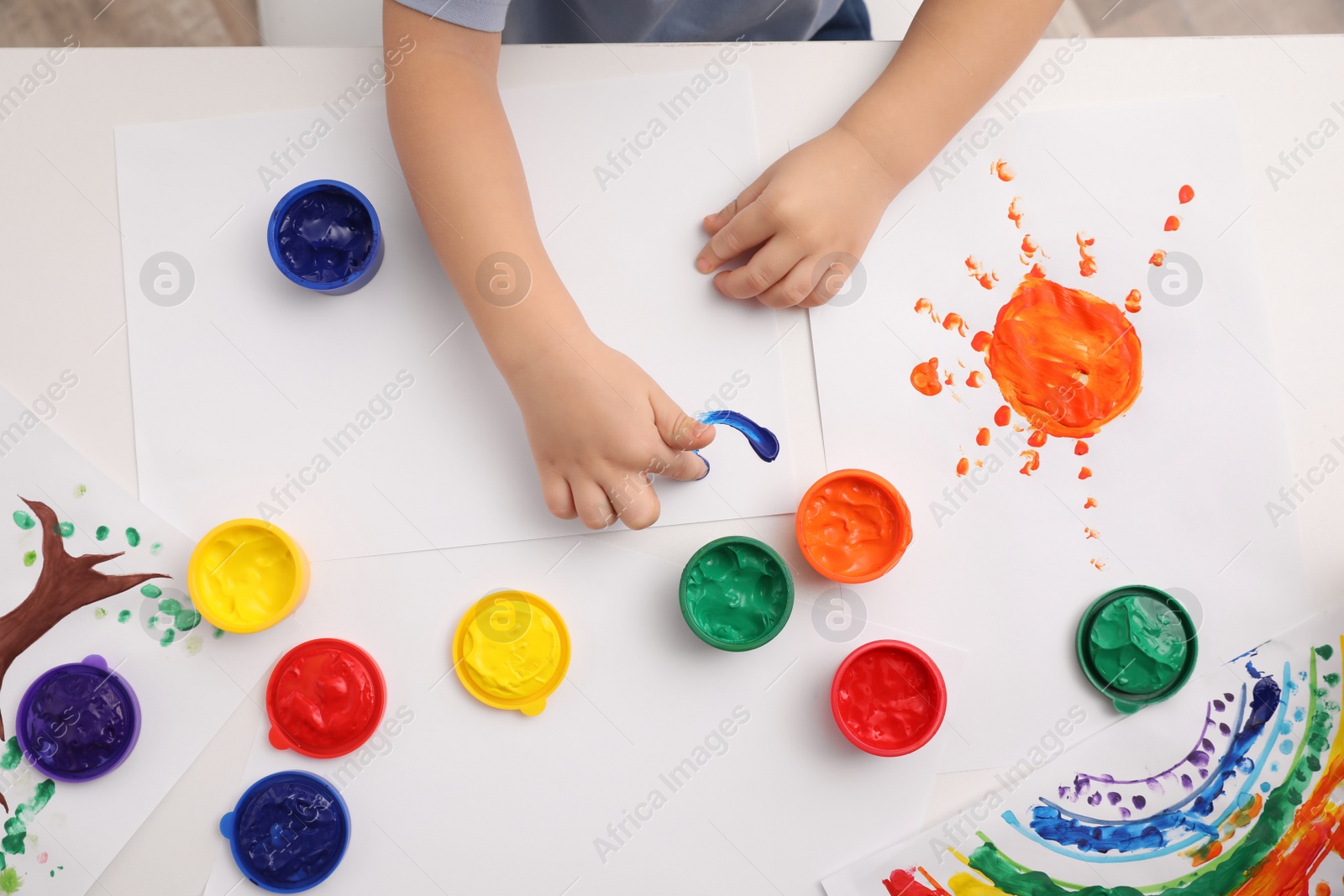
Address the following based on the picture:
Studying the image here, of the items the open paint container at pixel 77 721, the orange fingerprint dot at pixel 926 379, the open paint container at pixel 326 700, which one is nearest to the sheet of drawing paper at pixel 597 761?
the open paint container at pixel 326 700

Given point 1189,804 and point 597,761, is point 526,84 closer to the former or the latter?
point 597,761

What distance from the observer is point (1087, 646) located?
0.83 meters

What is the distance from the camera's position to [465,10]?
77 centimetres

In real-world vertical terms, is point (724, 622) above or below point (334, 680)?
above

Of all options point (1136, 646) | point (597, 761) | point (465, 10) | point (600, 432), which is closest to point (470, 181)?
point (465, 10)

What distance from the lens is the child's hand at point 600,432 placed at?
31.1 inches

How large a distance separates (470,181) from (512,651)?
0.44 m

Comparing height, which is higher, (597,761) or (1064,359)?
(1064,359)

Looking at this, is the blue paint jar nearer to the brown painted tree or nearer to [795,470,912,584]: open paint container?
the brown painted tree

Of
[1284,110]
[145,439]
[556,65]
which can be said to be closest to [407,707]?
[145,439]

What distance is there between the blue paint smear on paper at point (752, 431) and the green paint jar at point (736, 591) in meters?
0.09

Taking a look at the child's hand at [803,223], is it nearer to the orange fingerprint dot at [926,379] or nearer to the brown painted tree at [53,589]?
the orange fingerprint dot at [926,379]

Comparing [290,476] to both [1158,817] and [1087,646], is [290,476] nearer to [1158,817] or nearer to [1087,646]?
[1087,646]

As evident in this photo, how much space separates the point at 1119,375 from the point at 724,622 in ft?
1.53
